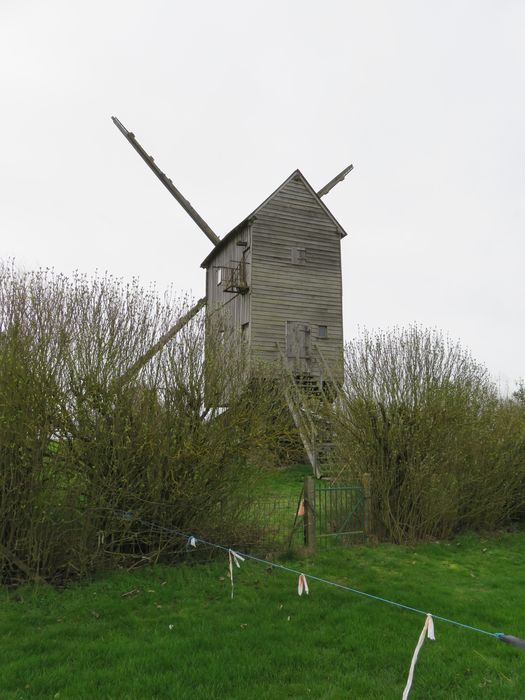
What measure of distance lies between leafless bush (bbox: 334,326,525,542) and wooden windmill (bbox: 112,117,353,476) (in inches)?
286

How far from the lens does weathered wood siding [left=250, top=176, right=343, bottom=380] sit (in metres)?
19.0

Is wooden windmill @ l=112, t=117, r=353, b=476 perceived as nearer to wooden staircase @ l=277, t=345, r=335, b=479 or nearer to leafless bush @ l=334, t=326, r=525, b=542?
wooden staircase @ l=277, t=345, r=335, b=479

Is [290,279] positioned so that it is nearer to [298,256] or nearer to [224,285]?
[298,256]

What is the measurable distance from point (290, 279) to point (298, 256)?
1018 mm

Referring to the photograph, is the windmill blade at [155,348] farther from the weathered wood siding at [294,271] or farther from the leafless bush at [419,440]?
the weathered wood siding at [294,271]

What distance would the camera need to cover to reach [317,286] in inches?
789

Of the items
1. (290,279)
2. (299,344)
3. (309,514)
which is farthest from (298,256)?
(309,514)

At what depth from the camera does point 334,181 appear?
2455 cm

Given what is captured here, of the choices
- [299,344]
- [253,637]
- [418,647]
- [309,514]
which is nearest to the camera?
[418,647]

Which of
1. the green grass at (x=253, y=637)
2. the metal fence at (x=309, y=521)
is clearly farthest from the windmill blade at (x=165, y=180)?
the green grass at (x=253, y=637)

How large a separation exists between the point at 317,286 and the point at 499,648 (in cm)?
1560

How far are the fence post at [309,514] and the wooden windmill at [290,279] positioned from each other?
9425 mm

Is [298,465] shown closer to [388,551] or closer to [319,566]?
[388,551]

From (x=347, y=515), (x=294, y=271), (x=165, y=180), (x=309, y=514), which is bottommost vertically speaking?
(x=347, y=515)
